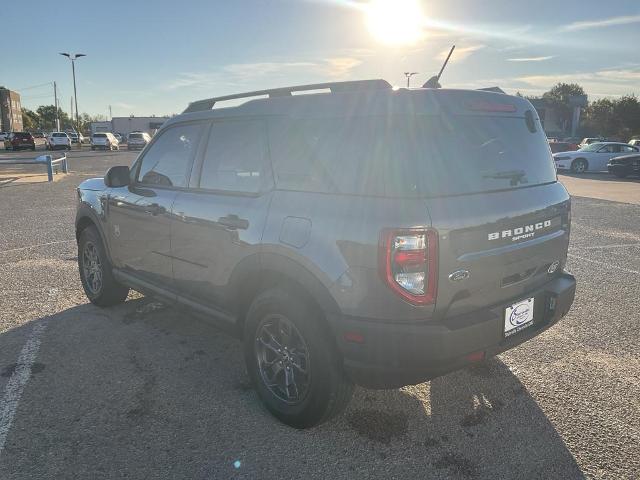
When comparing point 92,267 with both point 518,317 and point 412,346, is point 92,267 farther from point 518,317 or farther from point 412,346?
point 518,317

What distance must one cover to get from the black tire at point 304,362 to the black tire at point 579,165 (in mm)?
23902

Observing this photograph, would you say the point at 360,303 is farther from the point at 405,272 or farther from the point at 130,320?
the point at 130,320

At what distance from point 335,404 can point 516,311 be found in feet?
3.67

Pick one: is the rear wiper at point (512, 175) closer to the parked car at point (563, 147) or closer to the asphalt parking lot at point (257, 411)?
the asphalt parking lot at point (257, 411)

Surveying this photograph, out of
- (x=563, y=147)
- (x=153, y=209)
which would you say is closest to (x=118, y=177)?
(x=153, y=209)

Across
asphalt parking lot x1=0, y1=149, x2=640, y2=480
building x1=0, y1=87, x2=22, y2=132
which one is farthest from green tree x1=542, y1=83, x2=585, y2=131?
building x1=0, y1=87, x2=22, y2=132

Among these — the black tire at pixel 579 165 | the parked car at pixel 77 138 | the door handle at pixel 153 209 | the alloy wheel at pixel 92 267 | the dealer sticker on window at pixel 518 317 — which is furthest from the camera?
the parked car at pixel 77 138


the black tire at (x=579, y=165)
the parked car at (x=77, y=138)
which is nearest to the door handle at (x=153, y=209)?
the black tire at (x=579, y=165)

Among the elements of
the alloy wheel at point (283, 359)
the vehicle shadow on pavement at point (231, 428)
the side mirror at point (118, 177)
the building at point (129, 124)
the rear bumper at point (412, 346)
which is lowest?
the vehicle shadow on pavement at point (231, 428)

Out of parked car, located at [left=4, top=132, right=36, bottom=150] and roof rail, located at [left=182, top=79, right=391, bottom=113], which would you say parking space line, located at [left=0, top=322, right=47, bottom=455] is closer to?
roof rail, located at [left=182, top=79, right=391, bottom=113]

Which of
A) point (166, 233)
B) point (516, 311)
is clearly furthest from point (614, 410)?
point (166, 233)

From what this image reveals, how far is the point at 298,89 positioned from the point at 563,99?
3808 inches

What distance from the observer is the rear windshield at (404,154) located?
2438 mm

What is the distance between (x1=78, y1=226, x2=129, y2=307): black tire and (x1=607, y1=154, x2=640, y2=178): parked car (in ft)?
72.8
